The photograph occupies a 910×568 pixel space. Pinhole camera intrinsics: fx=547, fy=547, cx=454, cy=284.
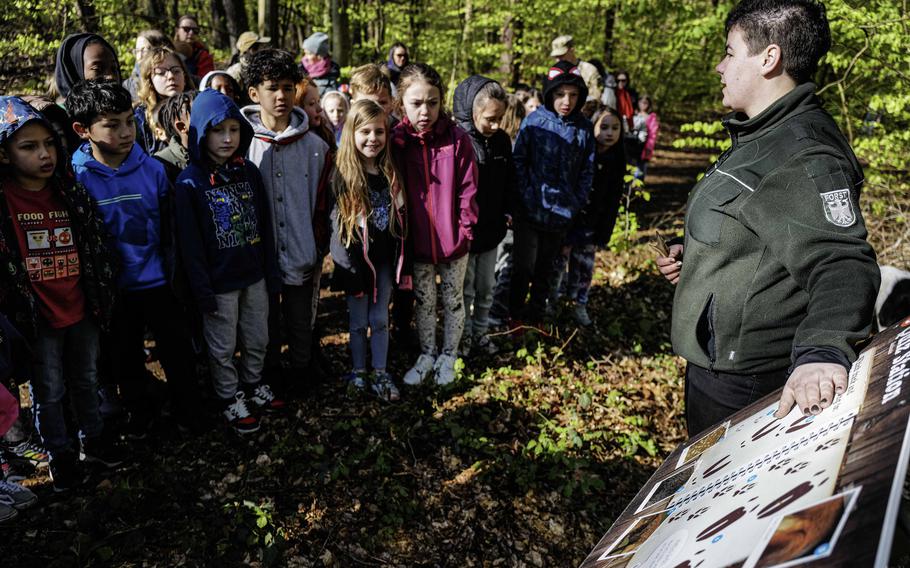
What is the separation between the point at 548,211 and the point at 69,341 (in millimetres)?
3673

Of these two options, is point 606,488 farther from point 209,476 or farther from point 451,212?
point 209,476

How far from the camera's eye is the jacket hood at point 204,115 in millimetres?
3361

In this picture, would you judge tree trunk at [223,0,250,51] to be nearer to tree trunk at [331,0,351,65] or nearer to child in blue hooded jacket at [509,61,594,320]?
tree trunk at [331,0,351,65]

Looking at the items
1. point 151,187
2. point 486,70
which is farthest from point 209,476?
point 486,70

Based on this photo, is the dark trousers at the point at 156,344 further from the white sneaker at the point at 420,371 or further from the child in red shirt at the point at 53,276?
the white sneaker at the point at 420,371

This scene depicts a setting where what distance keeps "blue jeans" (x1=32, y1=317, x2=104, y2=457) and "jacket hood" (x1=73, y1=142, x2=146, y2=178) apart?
2.85 ft

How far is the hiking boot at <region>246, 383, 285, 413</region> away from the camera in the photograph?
160 inches

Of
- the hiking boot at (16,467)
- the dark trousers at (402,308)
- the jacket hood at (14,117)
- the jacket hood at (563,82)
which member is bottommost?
the hiking boot at (16,467)

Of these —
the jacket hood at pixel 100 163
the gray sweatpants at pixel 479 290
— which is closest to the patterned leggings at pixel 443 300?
the gray sweatpants at pixel 479 290

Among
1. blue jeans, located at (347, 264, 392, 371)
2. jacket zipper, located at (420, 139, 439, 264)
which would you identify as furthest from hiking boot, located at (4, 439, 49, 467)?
jacket zipper, located at (420, 139, 439, 264)

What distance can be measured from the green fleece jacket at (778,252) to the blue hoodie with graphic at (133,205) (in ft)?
9.93

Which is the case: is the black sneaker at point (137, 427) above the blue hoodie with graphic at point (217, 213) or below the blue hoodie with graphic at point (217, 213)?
below

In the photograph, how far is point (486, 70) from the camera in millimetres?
14773

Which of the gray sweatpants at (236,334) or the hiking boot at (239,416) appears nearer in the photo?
the gray sweatpants at (236,334)
